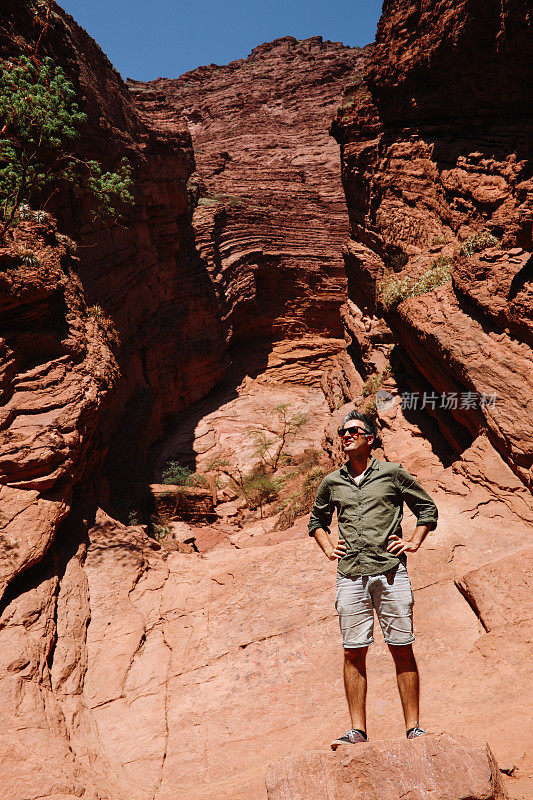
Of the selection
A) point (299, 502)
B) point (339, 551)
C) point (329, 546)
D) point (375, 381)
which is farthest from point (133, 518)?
point (339, 551)

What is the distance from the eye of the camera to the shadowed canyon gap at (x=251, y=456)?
4277mm

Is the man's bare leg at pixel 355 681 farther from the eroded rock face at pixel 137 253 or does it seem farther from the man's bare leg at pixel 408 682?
the eroded rock face at pixel 137 253

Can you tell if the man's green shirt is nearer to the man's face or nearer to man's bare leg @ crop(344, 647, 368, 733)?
the man's face

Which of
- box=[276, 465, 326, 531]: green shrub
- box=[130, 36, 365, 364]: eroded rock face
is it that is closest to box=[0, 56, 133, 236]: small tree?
box=[276, 465, 326, 531]: green shrub

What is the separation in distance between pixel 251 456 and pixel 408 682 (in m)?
13.3

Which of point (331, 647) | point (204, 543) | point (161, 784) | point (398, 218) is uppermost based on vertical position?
point (398, 218)

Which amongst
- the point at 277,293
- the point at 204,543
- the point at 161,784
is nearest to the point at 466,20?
the point at 204,543

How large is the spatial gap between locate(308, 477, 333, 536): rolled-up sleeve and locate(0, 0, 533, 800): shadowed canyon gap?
148 centimetres

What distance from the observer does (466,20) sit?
28.9ft

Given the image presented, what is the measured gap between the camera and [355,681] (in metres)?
3.04

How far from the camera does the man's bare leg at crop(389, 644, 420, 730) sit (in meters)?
2.95

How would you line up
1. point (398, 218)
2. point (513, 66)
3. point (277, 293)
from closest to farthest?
point (513, 66)
point (398, 218)
point (277, 293)

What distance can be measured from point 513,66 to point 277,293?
15.0 m

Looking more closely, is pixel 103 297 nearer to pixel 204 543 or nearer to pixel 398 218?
pixel 204 543
